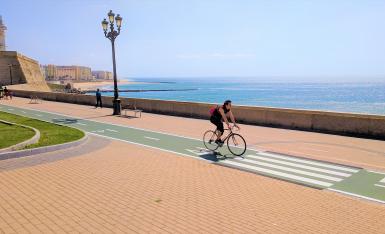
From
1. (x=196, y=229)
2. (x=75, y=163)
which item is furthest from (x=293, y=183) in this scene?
(x=75, y=163)

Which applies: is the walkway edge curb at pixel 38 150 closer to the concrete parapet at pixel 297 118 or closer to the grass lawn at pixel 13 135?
the grass lawn at pixel 13 135

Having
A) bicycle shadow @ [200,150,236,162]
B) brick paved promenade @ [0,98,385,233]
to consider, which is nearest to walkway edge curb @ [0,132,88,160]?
brick paved promenade @ [0,98,385,233]

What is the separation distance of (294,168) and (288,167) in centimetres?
17

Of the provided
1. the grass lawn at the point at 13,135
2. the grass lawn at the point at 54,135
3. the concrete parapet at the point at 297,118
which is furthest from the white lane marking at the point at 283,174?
the concrete parapet at the point at 297,118

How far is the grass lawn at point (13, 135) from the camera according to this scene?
11.3 meters

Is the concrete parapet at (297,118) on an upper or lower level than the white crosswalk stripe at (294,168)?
upper

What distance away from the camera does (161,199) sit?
686 centimetres

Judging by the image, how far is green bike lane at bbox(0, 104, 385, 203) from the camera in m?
8.02

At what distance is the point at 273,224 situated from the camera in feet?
19.1

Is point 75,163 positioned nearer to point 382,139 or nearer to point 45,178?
point 45,178

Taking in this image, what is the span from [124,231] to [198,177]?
342 cm

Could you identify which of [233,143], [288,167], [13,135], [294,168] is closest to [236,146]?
[233,143]

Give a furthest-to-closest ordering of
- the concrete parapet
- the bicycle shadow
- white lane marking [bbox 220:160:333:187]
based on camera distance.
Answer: the concrete parapet < the bicycle shadow < white lane marking [bbox 220:160:333:187]

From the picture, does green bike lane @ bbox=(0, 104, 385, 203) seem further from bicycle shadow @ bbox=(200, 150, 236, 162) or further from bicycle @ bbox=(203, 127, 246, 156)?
bicycle @ bbox=(203, 127, 246, 156)
